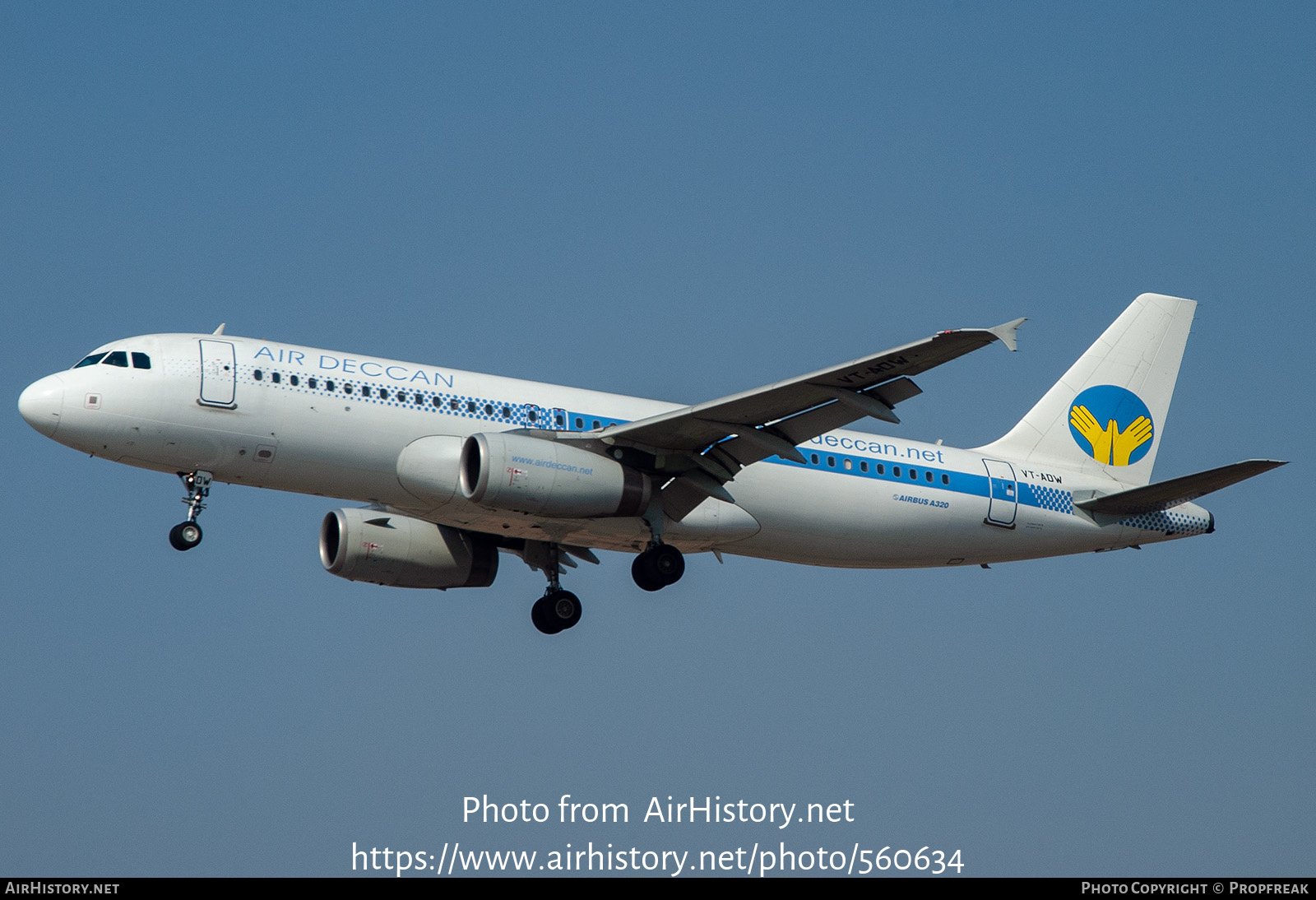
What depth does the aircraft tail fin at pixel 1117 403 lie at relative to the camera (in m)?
34.8

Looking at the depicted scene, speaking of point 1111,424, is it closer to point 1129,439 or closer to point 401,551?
point 1129,439

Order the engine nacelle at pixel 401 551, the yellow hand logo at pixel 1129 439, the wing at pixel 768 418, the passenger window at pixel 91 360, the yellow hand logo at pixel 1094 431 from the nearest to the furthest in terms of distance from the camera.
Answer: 1. the wing at pixel 768 418
2. the passenger window at pixel 91 360
3. the engine nacelle at pixel 401 551
4. the yellow hand logo at pixel 1094 431
5. the yellow hand logo at pixel 1129 439

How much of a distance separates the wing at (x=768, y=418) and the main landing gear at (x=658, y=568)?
0.79 meters

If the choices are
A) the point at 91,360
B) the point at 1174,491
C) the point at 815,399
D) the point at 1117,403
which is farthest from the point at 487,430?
the point at 1117,403

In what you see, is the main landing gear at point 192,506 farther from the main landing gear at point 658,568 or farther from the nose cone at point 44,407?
the main landing gear at point 658,568

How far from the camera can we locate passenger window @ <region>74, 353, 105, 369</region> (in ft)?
88.8

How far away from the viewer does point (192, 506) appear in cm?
2745

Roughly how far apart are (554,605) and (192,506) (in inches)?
319

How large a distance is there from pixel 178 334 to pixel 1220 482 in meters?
20.0

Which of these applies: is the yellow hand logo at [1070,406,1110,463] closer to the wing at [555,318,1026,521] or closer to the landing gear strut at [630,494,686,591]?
the wing at [555,318,1026,521]

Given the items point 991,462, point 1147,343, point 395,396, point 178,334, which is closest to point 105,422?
point 178,334

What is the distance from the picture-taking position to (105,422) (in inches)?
1043

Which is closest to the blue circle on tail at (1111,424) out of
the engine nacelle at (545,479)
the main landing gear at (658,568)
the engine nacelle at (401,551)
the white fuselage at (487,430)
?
the white fuselage at (487,430)

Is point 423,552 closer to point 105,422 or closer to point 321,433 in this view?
point 321,433
